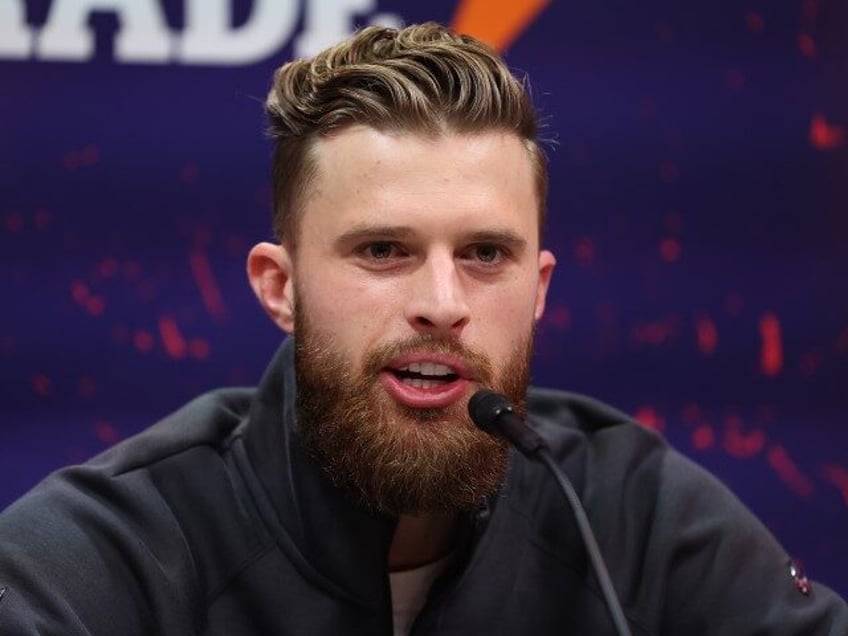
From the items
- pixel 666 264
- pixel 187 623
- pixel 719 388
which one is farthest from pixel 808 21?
pixel 187 623

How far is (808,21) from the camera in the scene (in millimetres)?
2273

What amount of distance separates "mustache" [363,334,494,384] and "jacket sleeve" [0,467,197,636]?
0.28 m

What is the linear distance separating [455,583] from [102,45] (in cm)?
99

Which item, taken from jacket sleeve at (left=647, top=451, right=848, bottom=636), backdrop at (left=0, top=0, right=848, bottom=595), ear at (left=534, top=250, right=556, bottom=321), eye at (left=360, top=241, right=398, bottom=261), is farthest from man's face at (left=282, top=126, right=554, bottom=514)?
backdrop at (left=0, top=0, right=848, bottom=595)

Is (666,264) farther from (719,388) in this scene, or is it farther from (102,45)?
(102,45)

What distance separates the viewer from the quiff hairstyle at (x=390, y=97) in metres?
1.56

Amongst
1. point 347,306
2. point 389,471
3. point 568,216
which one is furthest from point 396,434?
point 568,216

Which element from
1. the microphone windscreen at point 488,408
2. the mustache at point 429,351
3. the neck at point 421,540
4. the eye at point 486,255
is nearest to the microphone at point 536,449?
the microphone windscreen at point 488,408

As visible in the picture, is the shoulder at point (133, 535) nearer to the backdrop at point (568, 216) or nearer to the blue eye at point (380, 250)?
the blue eye at point (380, 250)

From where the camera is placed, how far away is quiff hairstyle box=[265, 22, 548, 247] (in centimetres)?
156

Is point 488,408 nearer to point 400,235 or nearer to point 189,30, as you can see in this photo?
point 400,235

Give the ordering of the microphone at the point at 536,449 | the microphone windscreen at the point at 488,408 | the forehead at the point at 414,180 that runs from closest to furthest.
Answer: the microphone at the point at 536,449
the microphone windscreen at the point at 488,408
the forehead at the point at 414,180

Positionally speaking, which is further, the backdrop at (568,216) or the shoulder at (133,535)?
the backdrop at (568,216)

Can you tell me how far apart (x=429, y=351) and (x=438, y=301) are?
0.16ft
